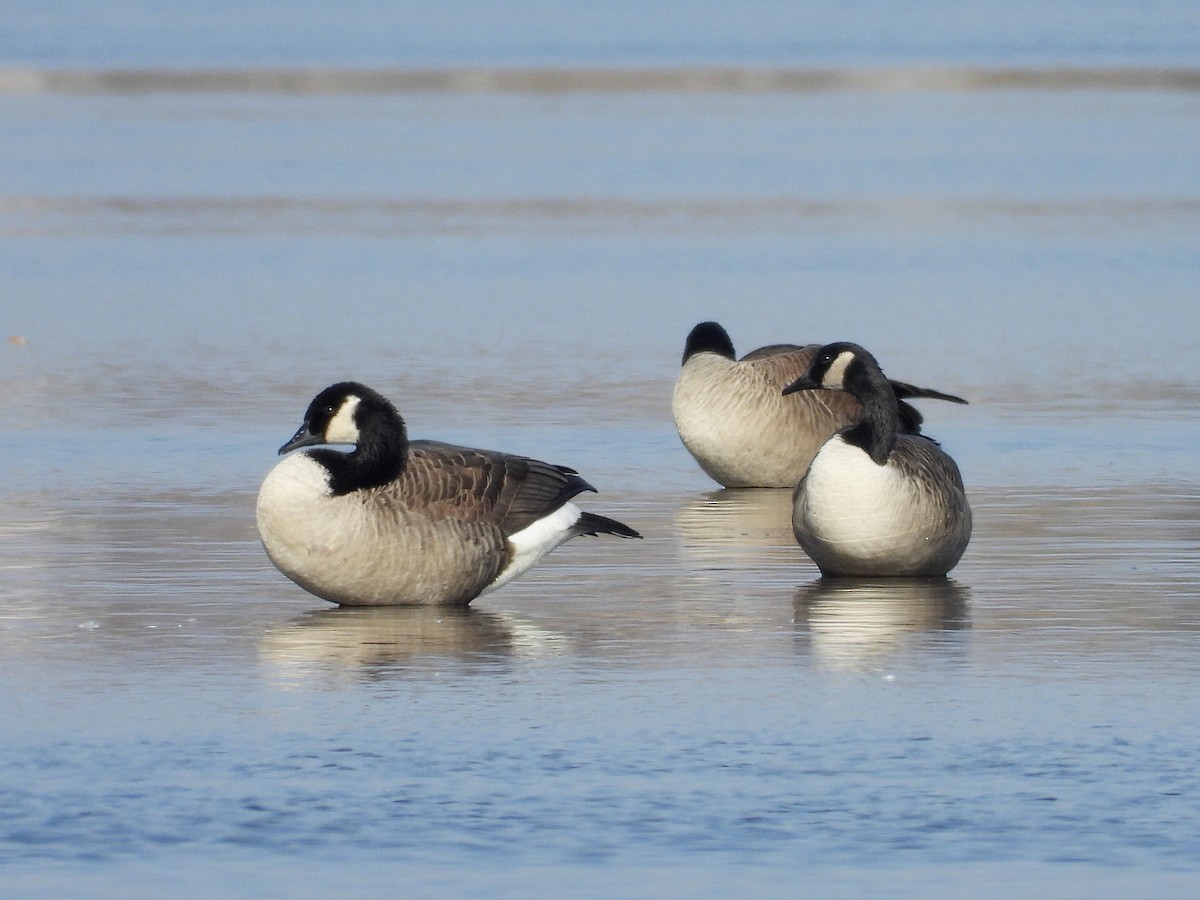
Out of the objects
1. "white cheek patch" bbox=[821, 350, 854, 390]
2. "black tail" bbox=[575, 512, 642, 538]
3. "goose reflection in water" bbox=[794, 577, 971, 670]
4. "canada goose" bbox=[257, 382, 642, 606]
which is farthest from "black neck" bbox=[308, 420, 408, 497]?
"white cheek patch" bbox=[821, 350, 854, 390]

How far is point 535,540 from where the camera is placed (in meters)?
9.86

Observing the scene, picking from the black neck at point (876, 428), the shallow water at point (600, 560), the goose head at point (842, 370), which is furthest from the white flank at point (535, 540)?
the goose head at point (842, 370)

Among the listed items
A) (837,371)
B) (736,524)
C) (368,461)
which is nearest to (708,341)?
(736,524)

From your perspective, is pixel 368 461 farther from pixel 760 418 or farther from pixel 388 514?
pixel 760 418

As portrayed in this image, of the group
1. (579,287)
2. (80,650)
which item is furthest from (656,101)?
(80,650)

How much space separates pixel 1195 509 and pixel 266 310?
34.2 ft

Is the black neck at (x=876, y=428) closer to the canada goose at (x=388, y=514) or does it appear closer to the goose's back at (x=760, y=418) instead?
the canada goose at (x=388, y=514)

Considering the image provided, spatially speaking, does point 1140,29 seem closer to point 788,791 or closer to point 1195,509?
point 1195,509

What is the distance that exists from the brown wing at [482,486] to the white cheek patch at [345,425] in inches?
9.9

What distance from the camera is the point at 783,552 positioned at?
11211mm

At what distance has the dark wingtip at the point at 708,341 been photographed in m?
13.3

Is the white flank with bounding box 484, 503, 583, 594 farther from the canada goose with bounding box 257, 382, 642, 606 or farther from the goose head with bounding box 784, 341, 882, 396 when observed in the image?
the goose head with bounding box 784, 341, 882, 396

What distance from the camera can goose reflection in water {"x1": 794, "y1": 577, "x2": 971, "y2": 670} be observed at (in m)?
8.90

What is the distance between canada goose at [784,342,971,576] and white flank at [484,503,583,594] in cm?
101
